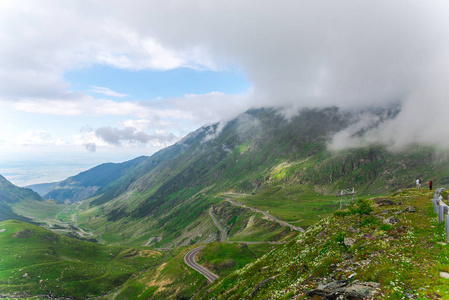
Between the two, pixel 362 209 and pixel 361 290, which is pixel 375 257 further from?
pixel 362 209

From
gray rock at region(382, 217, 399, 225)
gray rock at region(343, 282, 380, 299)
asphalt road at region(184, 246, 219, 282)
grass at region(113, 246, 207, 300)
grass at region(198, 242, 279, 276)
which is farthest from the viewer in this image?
grass at region(198, 242, 279, 276)

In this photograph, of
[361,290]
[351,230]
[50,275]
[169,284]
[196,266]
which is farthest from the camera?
[50,275]

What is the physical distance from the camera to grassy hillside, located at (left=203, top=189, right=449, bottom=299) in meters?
15.1

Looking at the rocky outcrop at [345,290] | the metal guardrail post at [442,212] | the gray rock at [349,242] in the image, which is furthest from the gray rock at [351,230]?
the rocky outcrop at [345,290]

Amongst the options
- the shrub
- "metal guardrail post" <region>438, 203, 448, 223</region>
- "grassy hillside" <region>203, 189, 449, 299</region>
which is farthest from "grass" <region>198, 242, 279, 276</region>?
"metal guardrail post" <region>438, 203, 448, 223</region>

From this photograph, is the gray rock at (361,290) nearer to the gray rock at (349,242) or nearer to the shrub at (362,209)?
the gray rock at (349,242)

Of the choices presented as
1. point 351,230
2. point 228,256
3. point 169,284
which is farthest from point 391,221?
point 169,284

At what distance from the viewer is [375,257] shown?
19547mm

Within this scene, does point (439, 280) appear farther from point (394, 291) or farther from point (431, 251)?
point (431, 251)

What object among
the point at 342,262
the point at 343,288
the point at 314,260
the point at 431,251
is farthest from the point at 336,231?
the point at 343,288

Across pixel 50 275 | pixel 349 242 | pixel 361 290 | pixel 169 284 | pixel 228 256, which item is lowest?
pixel 50 275

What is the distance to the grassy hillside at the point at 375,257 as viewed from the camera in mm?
15125

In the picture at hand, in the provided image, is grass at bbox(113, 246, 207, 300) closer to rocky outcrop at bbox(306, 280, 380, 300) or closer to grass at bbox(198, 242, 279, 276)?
grass at bbox(198, 242, 279, 276)

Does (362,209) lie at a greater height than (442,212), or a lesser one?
lesser
